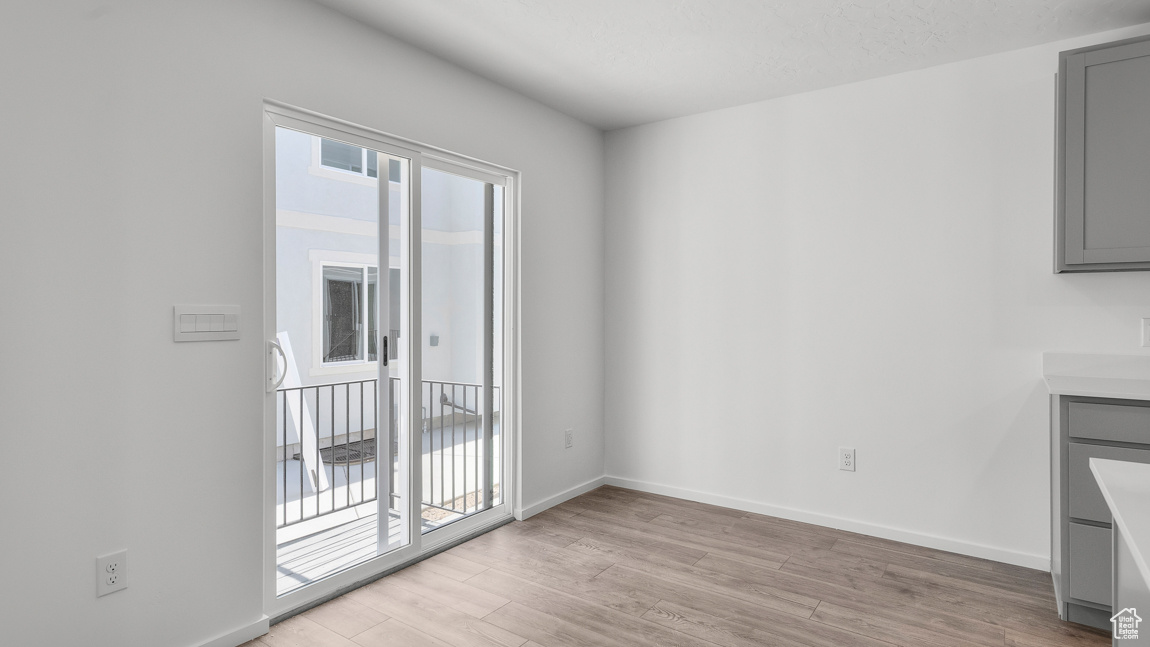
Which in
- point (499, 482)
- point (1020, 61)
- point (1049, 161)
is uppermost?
point (1020, 61)

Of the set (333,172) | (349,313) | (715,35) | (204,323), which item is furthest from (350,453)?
(715,35)

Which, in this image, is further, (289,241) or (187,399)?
(289,241)

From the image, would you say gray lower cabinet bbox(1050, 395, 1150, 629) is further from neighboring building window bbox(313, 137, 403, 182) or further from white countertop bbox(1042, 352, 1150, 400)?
neighboring building window bbox(313, 137, 403, 182)

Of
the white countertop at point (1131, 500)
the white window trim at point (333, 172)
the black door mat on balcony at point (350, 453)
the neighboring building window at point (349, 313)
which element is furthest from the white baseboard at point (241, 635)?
the white countertop at point (1131, 500)

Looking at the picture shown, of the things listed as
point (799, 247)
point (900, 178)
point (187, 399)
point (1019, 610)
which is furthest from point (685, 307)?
point (187, 399)

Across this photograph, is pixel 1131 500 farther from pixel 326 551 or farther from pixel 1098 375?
pixel 326 551

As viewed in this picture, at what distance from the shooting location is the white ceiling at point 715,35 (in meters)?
2.49

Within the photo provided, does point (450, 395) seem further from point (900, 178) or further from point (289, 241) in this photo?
point (900, 178)

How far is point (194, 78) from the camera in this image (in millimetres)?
2094

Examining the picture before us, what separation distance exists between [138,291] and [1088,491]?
3.45 metres

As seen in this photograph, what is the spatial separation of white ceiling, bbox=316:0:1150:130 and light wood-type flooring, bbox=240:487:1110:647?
245 cm

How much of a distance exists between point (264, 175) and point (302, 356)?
2.42 feet

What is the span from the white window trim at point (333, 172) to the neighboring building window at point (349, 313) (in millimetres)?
382

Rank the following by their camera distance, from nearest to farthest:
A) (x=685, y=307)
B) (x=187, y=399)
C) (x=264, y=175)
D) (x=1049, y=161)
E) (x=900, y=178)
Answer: (x=187, y=399) → (x=264, y=175) → (x=1049, y=161) → (x=900, y=178) → (x=685, y=307)
